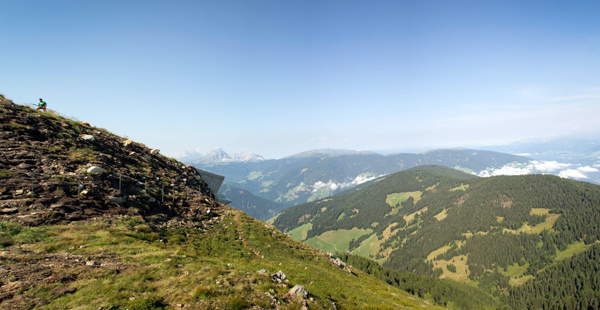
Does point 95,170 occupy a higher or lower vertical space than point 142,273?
higher

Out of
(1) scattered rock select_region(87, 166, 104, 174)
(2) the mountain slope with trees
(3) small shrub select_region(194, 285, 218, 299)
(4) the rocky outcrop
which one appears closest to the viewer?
(2) the mountain slope with trees

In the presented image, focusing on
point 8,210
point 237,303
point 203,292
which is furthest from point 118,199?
point 237,303

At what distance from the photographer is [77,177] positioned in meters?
22.5

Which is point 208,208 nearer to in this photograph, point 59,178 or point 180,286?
point 59,178

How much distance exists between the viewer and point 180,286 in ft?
44.0

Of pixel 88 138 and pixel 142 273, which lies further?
pixel 88 138

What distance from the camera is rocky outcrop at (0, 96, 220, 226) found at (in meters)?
18.8

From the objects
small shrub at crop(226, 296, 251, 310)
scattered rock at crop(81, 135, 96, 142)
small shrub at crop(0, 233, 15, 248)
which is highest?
scattered rock at crop(81, 135, 96, 142)

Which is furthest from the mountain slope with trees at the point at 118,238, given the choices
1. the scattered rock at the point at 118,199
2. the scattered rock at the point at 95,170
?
the scattered rock at the point at 95,170

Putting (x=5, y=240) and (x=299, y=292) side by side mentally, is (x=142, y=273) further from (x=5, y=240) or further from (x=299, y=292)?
(x=299, y=292)

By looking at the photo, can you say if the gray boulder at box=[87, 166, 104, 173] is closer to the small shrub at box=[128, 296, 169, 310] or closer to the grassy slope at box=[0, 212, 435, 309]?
the grassy slope at box=[0, 212, 435, 309]

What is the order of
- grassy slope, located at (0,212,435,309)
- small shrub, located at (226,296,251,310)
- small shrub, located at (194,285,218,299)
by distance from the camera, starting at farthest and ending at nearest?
small shrub, located at (194,285,218,299), small shrub, located at (226,296,251,310), grassy slope, located at (0,212,435,309)

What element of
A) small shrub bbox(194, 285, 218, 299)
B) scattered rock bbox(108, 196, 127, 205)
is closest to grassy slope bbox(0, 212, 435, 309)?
small shrub bbox(194, 285, 218, 299)

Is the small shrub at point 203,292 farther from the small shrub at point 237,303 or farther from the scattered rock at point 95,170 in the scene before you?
the scattered rock at point 95,170
